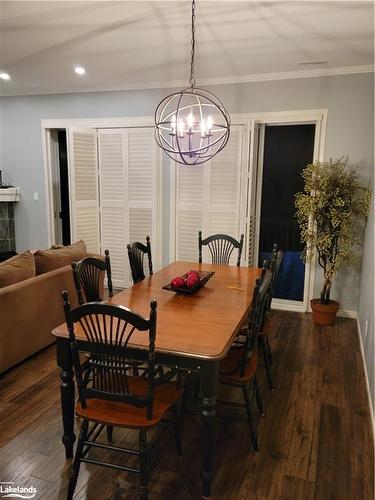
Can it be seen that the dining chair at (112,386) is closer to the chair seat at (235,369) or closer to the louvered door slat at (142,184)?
the chair seat at (235,369)

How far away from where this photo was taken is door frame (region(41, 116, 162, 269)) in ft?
16.1

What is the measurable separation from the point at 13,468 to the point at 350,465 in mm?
1861

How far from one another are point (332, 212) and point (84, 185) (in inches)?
124

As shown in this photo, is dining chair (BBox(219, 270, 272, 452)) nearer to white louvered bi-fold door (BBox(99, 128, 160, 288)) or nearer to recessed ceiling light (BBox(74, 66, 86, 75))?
white louvered bi-fold door (BBox(99, 128, 160, 288))

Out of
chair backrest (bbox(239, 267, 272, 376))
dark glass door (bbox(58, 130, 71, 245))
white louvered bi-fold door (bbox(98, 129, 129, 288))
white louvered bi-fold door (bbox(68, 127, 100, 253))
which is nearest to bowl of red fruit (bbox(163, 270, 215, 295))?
chair backrest (bbox(239, 267, 272, 376))

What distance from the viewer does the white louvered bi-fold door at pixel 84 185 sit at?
16.3 feet

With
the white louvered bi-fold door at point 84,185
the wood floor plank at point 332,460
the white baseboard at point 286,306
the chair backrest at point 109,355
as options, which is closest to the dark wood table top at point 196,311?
the chair backrest at point 109,355

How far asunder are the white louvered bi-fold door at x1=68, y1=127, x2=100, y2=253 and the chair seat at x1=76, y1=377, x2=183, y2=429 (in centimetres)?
352

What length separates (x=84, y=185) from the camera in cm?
511

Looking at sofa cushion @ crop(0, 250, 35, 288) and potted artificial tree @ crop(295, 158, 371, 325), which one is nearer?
sofa cushion @ crop(0, 250, 35, 288)

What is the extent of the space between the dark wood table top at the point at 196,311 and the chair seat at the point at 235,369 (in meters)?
0.30

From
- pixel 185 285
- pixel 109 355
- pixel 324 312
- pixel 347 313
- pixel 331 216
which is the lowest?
pixel 347 313

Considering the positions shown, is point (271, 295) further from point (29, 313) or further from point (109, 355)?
point (29, 313)

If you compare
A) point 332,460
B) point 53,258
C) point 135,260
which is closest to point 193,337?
point 332,460
